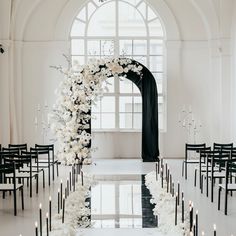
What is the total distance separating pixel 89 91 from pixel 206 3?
6457 mm

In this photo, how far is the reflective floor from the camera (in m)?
7.94

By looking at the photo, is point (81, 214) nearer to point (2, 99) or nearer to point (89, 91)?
point (89, 91)

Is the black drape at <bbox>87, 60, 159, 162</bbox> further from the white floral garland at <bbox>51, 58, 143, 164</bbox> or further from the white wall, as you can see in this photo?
the white floral garland at <bbox>51, 58, 143, 164</bbox>

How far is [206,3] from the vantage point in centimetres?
1619

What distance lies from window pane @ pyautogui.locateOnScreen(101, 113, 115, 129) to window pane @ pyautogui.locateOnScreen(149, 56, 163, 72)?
2.08 meters

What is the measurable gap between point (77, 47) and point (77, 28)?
A: 636 millimetres

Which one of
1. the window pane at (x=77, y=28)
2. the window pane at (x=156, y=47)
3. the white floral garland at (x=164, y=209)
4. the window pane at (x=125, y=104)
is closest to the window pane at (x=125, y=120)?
the window pane at (x=125, y=104)

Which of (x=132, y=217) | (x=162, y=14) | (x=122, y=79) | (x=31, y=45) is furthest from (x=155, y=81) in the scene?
(x=132, y=217)

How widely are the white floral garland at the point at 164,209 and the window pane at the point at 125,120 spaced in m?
5.76

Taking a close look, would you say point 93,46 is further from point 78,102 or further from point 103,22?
point 78,102

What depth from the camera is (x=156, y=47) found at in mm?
16984

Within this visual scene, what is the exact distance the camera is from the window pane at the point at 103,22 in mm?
16953

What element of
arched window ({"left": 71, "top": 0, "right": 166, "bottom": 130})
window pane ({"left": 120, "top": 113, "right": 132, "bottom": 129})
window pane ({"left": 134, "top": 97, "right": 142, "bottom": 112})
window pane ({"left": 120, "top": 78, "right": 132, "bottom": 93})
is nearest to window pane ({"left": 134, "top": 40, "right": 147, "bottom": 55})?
arched window ({"left": 71, "top": 0, "right": 166, "bottom": 130})

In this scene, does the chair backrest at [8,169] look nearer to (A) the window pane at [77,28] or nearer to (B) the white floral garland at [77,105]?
(B) the white floral garland at [77,105]
